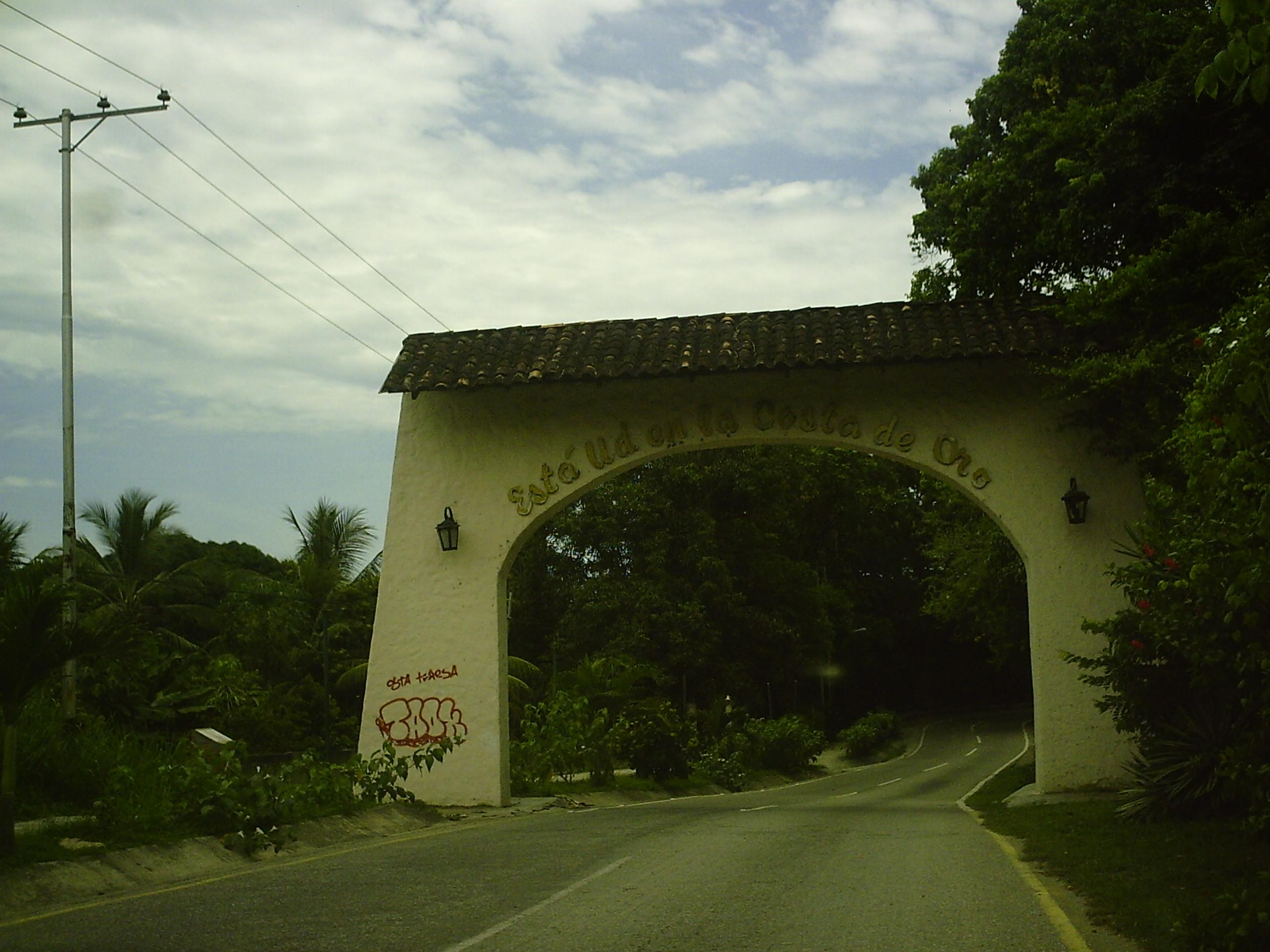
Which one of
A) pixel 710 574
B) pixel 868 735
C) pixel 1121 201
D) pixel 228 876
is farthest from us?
pixel 868 735

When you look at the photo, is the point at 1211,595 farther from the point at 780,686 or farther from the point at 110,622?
the point at 780,686

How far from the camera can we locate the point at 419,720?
15492 mm

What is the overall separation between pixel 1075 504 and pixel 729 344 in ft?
14.5

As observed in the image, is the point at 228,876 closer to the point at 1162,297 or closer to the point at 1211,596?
the point at 1211,596

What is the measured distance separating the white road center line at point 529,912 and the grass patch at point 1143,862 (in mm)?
3045

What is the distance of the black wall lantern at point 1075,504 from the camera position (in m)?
14.5

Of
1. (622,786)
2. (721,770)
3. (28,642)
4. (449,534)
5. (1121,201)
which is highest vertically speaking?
(1121,201)

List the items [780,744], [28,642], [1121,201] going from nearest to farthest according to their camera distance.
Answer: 1. [28,642]
2. [1121,201]
3. [780,744]

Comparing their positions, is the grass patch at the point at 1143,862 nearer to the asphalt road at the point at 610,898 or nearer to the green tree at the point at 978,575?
the asphalt road at the point at 610,898

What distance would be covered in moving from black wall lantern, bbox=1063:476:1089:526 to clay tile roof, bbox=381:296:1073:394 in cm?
167

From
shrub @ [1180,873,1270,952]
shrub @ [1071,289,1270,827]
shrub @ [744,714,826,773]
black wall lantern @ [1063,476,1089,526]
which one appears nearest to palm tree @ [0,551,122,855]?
shrub @ [1180,873,1270,952]

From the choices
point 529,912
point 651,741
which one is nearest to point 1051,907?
point 529,912

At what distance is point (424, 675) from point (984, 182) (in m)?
9.49

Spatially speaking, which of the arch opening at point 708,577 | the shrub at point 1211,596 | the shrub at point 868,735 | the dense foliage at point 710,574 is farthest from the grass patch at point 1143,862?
the shrub at point 868,735
